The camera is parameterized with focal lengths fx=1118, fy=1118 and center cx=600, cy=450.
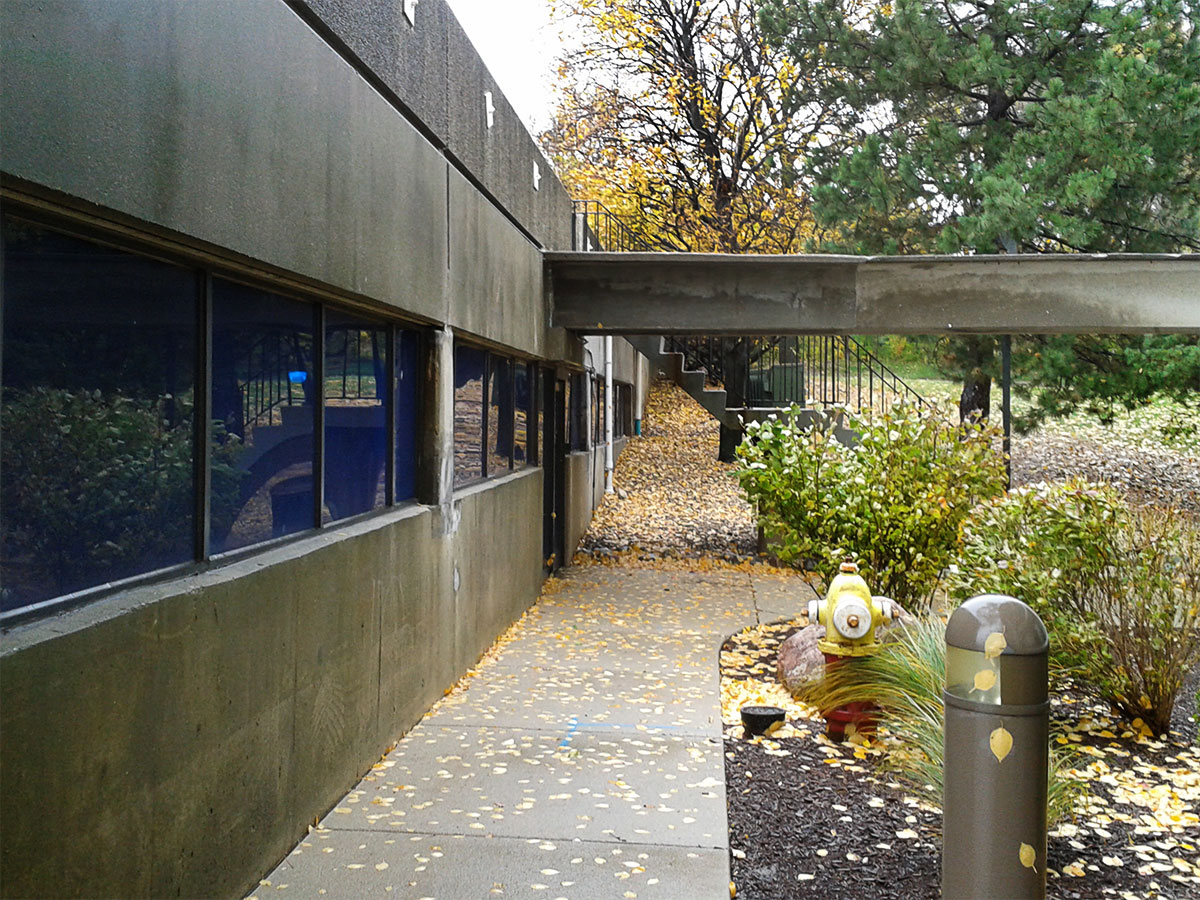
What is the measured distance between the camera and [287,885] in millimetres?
4371

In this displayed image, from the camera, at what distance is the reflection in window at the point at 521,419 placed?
1083 cm

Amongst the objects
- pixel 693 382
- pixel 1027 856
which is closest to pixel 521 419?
pixel 1027 856

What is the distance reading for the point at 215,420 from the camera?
4.15 meters

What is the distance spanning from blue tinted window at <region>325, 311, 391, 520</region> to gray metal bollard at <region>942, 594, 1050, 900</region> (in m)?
3.23

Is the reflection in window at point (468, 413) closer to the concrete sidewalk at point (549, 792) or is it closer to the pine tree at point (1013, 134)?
the concrete sidewalk at point (549, 792)

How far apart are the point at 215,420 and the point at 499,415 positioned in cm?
586

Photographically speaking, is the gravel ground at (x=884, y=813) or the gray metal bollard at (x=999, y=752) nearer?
the gray metal bollard at (x=999, y=752)

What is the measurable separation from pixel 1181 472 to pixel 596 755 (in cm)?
2087

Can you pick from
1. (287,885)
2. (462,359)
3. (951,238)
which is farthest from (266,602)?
(951,238)

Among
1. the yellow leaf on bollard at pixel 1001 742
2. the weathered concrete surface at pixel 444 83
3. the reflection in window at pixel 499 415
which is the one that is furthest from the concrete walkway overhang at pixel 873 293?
the yellow leaf on bollard at pixel 1001 742

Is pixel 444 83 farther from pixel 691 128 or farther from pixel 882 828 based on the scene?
pixel 691 128

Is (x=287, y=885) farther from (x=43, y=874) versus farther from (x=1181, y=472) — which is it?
(x=1181, y=472)

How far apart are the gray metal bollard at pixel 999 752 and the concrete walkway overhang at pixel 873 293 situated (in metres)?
8.45

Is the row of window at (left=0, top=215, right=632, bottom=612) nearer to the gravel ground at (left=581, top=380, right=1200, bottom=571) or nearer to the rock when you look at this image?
the rock
